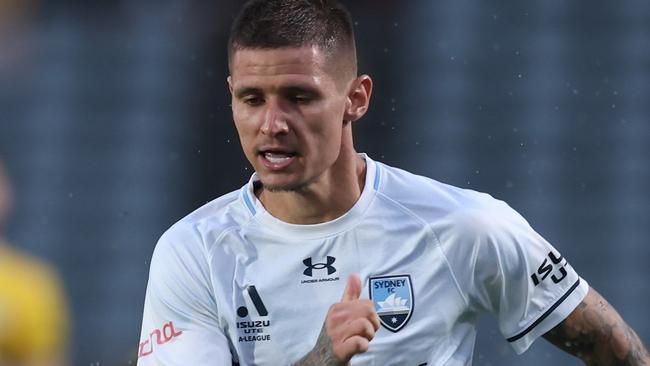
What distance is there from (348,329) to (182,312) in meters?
0.62

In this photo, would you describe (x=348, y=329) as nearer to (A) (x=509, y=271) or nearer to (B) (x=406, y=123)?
(A) (x=509, y=271)

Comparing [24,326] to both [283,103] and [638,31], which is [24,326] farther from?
[638,31]

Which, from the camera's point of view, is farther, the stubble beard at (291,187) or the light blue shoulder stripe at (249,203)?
the light blue shoulder stripe at (249,203)

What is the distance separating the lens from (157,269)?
11.4ft

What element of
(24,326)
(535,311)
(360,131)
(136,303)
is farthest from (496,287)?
(136,303)

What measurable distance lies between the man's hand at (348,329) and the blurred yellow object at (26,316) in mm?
1777

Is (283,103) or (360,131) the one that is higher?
(283,103)

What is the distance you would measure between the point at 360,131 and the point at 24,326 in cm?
364

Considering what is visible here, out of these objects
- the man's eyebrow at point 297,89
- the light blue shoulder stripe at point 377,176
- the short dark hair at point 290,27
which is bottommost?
the light blue shoulder stripe at point 377,176

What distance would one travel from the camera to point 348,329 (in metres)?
→ 2.96

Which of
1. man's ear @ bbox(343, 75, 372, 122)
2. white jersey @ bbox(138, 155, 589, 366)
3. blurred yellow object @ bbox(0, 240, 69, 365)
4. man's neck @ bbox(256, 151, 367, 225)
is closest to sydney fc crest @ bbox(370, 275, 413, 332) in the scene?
white jersey @ bbox(138, 155, 589, 366)

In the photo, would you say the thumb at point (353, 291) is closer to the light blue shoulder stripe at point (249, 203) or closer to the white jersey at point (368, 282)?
the white jersey at point (368, 282)

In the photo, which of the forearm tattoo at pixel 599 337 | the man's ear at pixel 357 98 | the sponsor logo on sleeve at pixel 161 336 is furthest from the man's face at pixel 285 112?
the forearm tattoo at pixel 599 337

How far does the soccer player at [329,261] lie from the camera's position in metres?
3.33
